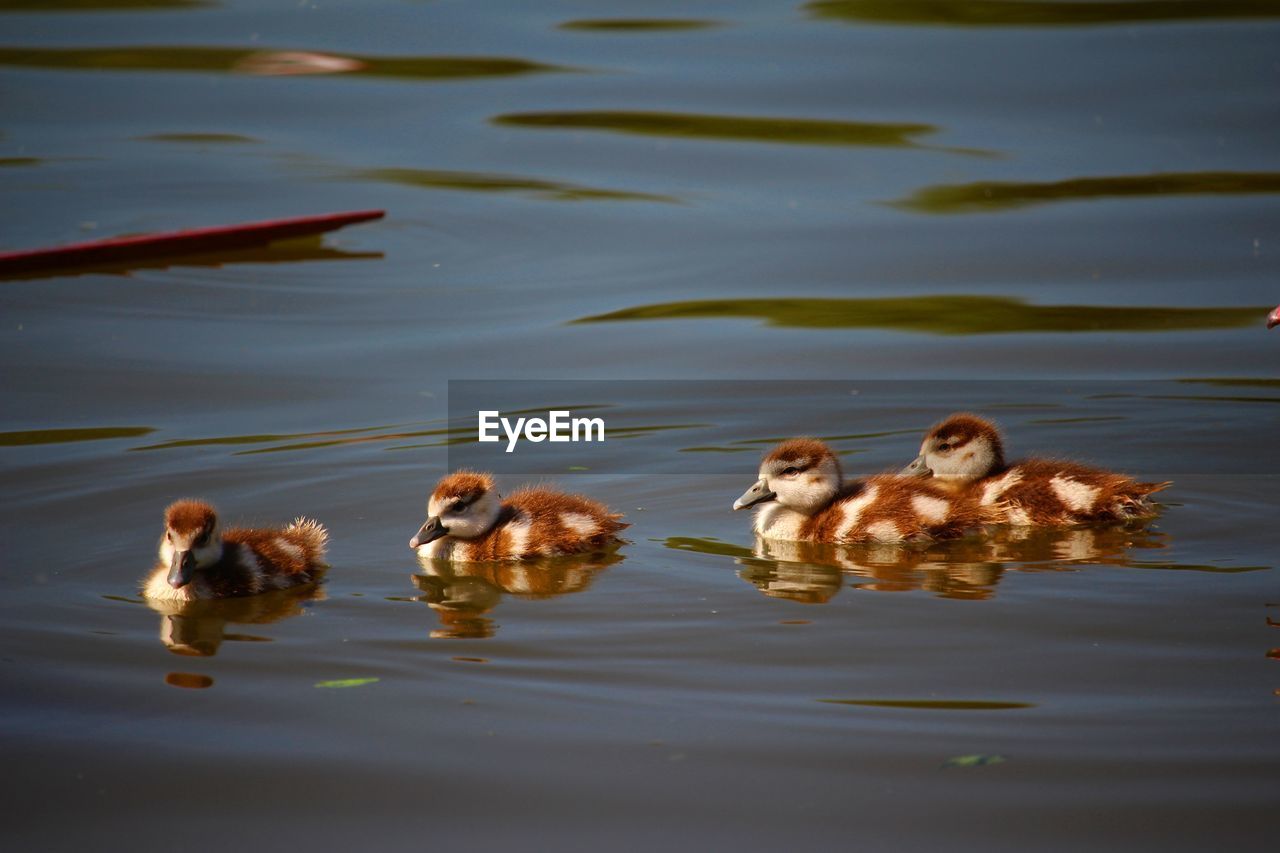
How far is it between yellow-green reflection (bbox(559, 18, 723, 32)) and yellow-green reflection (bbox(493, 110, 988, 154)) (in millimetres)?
2606

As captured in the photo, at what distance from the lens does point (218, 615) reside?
607cm

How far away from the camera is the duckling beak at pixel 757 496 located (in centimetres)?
675

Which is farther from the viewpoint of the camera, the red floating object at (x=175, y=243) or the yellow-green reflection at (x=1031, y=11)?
the yellow-green reflection at (x=1031, y=11)

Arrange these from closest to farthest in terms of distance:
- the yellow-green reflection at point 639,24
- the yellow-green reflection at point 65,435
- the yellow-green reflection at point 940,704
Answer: the yellow-green reflection at point 940,704 → the yellow-green reflection at point 65,435 → the yellow-green reflection at point 639,24

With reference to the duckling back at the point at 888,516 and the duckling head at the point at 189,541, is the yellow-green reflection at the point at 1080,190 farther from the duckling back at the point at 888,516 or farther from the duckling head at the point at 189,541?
the duckling head at the point at 189,541

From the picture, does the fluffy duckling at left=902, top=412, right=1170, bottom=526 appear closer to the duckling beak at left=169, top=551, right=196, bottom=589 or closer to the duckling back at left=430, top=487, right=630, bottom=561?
the duckling back at left=430, top=487, right=630, bottom=561

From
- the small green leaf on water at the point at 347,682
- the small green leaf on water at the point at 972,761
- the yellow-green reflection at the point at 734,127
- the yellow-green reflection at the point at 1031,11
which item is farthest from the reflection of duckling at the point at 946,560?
the yellow-green reflection at the point at 1031,11

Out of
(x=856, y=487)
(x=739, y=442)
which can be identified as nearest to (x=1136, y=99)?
(x=739, y=442)

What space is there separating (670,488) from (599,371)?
80.3 inches

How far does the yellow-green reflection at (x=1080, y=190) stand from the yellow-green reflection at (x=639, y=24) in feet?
17.3

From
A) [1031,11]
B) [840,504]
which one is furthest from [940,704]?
[1031,11]

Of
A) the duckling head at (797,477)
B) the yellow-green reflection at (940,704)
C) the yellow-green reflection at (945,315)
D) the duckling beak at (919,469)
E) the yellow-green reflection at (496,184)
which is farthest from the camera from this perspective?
the yellow-green reflection at (496,184)

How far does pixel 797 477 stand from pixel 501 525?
1.09 metres

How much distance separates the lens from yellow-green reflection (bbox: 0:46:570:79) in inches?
666
